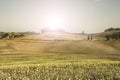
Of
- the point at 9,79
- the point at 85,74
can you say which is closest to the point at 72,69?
the point at 85,74

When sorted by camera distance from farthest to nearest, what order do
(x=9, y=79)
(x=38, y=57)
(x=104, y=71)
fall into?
(x=38, y=57)
(x=104, y=71)
(x=9, y=79)

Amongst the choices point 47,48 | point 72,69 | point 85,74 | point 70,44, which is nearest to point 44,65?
point 72,69

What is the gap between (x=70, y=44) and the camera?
73875 millimetres

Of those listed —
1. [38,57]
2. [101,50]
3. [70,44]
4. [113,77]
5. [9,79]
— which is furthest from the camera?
[70,44]

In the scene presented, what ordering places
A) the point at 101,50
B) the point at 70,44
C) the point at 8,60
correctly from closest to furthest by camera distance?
the point at 8,60, the point at 101,50, the point at 70,44

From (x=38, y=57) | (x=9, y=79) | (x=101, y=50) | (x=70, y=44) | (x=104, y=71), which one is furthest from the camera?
(x=70, y=44)

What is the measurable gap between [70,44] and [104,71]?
3546cm

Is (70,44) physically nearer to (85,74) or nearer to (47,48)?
(47,48)

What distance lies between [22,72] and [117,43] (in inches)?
1747

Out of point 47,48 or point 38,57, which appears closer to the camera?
point 38,57

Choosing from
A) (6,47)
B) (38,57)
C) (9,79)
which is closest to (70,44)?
(6,47)

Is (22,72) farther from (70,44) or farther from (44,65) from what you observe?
(70,44)

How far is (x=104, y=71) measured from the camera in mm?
38656

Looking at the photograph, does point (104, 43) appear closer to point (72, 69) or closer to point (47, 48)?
point (47, 48)
